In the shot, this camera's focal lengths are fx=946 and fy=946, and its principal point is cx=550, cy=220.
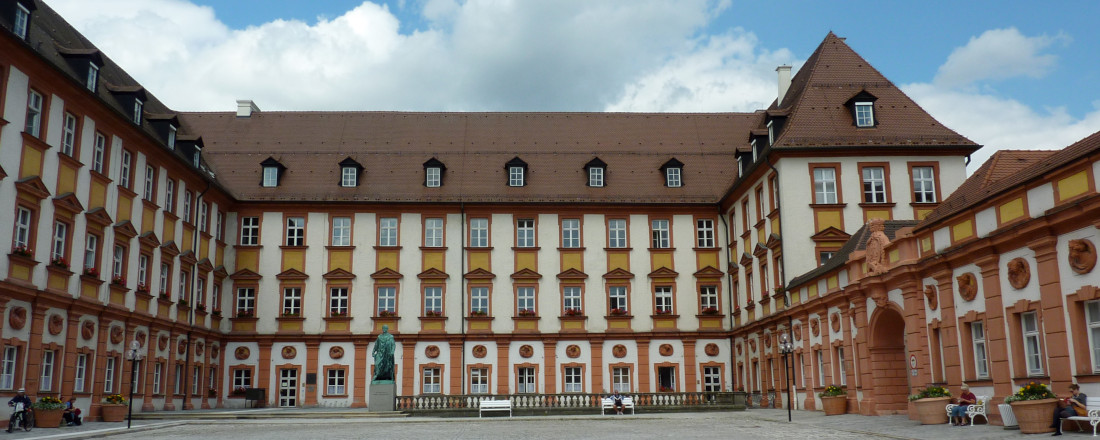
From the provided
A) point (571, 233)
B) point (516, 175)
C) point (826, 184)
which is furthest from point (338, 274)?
point (826, 184)

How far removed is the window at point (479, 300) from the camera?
151ft

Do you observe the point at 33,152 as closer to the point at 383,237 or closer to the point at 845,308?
the point at 383,237

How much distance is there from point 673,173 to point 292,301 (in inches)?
786

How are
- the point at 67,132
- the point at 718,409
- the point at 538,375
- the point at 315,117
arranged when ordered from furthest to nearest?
1. the point at 315,117
2. the point at 538,375
3. the point at 718,409
4. the point at 67,132

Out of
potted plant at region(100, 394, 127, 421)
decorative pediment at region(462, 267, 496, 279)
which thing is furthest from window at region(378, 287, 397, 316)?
potted plant at region(100, 394, 127, 421)

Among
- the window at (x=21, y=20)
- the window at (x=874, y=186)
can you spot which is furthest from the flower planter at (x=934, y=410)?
the window at (x=21, y=20)

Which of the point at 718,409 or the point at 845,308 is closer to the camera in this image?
the point at 845,308

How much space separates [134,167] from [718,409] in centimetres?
2438

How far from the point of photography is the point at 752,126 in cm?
5225

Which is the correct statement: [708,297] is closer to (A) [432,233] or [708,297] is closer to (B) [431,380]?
(A) [432,233]

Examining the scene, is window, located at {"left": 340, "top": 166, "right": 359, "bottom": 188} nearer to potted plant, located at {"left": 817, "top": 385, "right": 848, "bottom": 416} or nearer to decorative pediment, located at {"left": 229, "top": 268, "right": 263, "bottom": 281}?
decorative pediment, located at {"left": 229, "top": 268, "right": 263, "bottom": 281}

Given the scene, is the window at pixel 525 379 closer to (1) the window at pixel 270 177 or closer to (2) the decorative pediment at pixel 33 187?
(1) the window at pixel 270 177

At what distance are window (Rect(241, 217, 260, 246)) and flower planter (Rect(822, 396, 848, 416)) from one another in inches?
1107

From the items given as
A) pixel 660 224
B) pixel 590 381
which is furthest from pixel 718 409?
pixel 660 224
